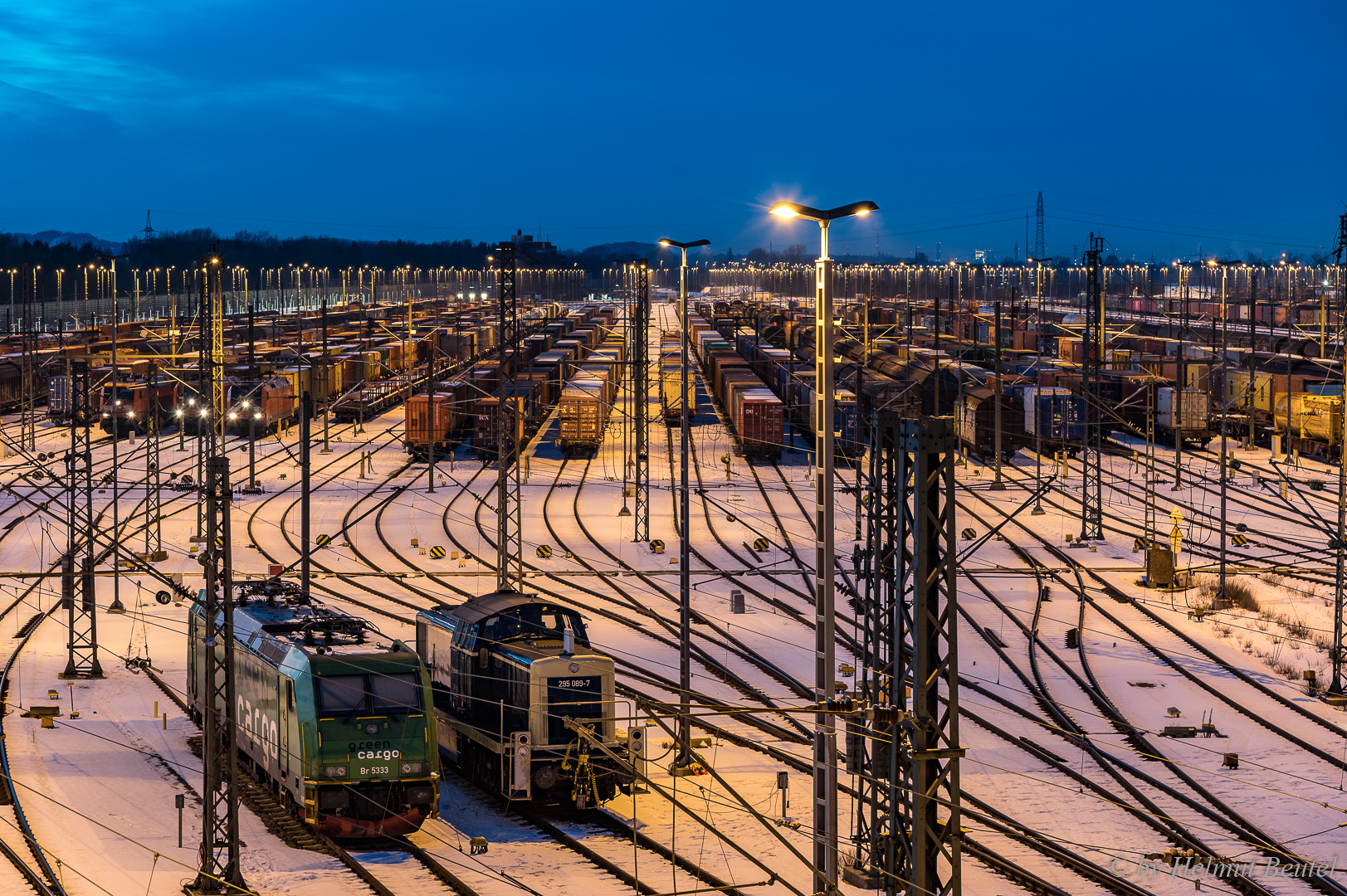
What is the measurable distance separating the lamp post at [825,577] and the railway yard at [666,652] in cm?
84

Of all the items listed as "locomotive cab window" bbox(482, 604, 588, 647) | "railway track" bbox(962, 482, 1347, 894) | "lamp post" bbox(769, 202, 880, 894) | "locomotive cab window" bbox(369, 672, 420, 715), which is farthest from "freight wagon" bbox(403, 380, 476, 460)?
"lamp post" bbox(769, 202, 880, 894)

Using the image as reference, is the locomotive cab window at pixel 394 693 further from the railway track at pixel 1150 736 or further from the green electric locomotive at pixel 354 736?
the railway track at pixel 1150 736

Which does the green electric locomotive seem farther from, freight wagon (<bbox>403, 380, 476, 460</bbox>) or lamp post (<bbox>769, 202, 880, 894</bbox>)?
freight wagon (<bbox>403, 380, 476, 460</bbox>)

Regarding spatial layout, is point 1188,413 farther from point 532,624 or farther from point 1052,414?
point 532,624

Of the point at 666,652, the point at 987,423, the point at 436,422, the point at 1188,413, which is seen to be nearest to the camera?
the point at 666,652

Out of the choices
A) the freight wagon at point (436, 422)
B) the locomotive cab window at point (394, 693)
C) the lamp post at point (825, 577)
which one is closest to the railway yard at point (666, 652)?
the locomotive cab window at point (394, 693)

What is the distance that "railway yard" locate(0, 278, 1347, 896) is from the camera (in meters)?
20.9

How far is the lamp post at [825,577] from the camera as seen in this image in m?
15.1

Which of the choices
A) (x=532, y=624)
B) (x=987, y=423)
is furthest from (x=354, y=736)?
(x=987, y=423)

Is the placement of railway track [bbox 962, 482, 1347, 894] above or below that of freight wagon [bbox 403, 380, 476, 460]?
below

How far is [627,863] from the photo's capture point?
20.5 metres

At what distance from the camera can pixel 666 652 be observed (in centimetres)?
3419

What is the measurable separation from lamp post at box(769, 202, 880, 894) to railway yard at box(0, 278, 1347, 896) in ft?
2.75

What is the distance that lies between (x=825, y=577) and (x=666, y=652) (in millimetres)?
18684
